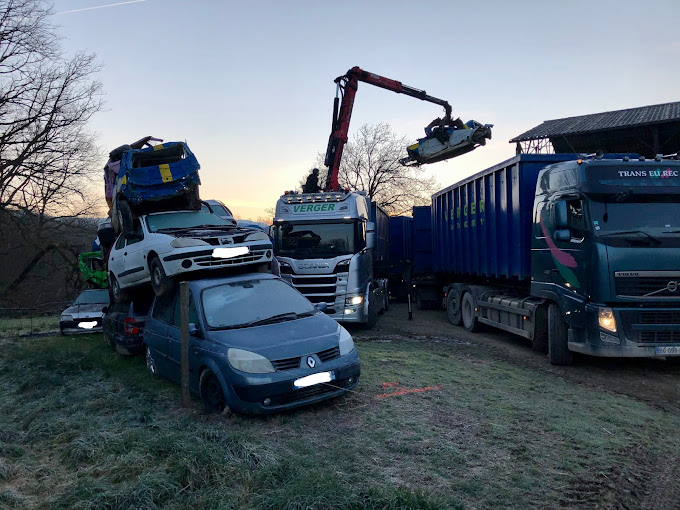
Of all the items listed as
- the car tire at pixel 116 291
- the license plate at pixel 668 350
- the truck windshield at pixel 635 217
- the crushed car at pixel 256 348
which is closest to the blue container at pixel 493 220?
the truck windshield at pixel 635 217

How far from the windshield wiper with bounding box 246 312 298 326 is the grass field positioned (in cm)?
111

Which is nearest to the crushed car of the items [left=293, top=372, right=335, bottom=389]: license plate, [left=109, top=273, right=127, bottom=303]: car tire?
[left=293, top=372, right=335, bottom=389]: license plate

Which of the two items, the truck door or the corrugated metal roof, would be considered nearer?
the truck door

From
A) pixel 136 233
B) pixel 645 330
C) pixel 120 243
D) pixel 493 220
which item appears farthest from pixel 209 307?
pixel 493 220

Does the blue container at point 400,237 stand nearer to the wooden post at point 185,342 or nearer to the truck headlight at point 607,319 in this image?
the truck headlight at point 607,319

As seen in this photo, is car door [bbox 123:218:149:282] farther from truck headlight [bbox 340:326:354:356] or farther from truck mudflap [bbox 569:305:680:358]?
truck mudflap [bbox 569:305:680:358]

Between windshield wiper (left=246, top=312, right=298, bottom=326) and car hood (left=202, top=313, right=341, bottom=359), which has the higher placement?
windshield wiper (left=246, top=312, right=298, bottom=326)

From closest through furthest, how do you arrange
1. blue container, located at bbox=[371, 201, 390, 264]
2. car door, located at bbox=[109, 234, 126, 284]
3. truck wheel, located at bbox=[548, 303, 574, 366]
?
truck wheel, located at bbox=[548, 303, 574, 366] → car door, located at bbox=[109, 234, 126, 284] → blue container, located at bbox=[371, 201, 390, 264]

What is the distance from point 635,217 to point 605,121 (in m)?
17.2

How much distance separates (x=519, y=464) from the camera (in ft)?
14.4

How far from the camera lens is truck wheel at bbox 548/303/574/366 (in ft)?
28.0

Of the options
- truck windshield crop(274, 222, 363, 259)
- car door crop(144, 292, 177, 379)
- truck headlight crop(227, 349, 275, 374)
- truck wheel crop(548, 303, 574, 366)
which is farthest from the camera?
truck windshield crop(274, 222, 363, 259)

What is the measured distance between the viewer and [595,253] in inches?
298

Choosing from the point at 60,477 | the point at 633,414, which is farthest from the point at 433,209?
the point at 60,477
